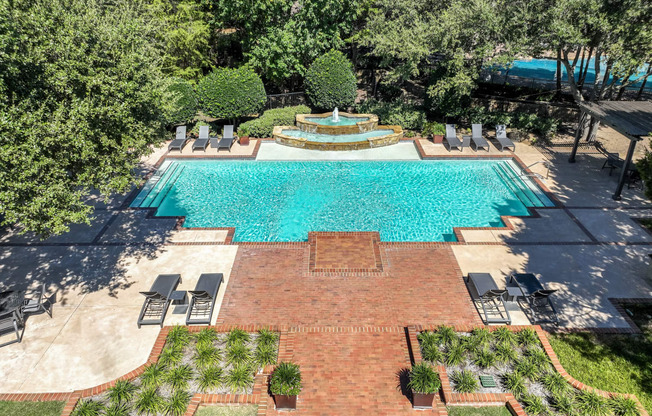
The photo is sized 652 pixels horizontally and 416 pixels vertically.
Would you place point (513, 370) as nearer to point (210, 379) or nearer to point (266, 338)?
point (266, 338)

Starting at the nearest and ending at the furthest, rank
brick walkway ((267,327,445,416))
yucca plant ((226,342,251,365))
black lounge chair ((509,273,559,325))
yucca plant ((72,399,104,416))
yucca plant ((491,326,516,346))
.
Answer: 1. yucca plant ((72,399,104,416))
2. brick walkway ((267,327,445,416))
3. yucca plant ((226,342,251,365))
4. yucca plant ((491,326,516,346))
5. black lounge chair ((509,273,559,325))

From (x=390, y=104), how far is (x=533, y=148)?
10104mm

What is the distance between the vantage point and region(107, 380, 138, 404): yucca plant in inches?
383

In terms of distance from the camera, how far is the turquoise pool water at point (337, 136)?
26.0m

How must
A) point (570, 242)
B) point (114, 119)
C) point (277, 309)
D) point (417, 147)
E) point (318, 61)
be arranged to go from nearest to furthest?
point (114, 119) < point (277, 309) < point (570, 242) < point (417, 147) < point (318, 61)

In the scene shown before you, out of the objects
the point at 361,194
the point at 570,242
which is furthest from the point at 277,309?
the point at 570,242

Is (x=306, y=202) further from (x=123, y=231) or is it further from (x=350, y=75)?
(x=350, y=75)

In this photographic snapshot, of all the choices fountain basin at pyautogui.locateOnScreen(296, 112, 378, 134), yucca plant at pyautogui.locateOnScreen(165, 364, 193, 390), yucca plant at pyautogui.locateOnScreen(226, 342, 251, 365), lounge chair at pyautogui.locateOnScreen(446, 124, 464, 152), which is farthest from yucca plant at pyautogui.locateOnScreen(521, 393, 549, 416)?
fountain basin at pyautogui.locateOnScreen(296, 112, 378, 134)

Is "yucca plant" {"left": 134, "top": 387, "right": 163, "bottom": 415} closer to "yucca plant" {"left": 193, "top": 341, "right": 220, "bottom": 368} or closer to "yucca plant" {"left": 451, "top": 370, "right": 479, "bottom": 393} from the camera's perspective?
"yucca plant" {"left": 193, "top": 341, "right": 220, "bottom": 368}

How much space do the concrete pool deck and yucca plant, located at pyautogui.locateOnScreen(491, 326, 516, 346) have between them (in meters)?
1.19

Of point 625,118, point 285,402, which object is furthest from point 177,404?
point 625,118

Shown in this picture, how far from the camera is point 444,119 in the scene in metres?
29.3

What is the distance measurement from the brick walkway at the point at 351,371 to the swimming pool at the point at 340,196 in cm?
591

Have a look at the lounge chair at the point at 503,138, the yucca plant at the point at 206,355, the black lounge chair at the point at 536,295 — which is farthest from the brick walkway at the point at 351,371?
the lounge chair at the point at 503,138
